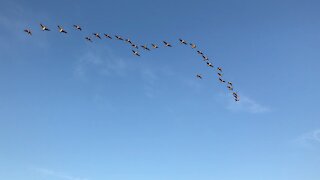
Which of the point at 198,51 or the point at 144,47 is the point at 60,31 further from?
the point at 198,51

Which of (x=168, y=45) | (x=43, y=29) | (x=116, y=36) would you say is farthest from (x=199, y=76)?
(x=43, y=29)

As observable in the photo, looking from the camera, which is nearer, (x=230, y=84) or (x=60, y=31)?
(x=60, y=31)

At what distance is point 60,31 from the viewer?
8281 cm

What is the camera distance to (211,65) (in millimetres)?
97125

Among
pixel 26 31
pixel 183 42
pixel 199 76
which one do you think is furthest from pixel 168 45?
pixel 26 31

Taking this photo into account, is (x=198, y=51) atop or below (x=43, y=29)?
atop

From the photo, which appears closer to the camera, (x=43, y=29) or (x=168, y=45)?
(x=43, y=29)

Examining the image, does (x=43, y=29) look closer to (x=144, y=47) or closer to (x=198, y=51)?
(x=144, y=47)

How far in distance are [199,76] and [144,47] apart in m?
14.6

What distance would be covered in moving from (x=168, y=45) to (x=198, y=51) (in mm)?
8063

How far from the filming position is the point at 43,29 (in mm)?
81312

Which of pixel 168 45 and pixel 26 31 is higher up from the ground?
pixel 168 45

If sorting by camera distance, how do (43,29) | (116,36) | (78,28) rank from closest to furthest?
(43,29), (78,28), (116,36)

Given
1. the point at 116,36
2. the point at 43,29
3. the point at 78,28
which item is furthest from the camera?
the point at 116,36
